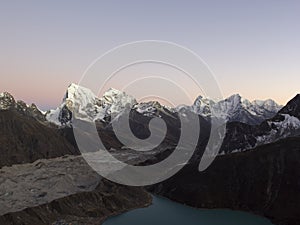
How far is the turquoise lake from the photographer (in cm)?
11525

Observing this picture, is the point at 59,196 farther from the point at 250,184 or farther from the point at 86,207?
the point at 250,184

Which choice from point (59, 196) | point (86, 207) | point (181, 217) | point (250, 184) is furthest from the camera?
point (250, 184)

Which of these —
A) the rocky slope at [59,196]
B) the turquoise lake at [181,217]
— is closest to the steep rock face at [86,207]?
the rocky slope at [59,196]

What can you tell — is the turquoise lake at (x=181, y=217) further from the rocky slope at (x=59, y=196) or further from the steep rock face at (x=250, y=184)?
the rocky slope at (x=59, y=196)

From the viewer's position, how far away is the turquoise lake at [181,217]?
115 metres

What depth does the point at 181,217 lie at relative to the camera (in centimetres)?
12219

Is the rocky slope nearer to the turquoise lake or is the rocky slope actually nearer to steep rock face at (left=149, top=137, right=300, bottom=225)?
the turquoise lake

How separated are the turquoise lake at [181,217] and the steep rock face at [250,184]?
5177 mm

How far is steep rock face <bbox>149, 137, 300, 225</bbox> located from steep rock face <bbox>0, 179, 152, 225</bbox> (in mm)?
17021

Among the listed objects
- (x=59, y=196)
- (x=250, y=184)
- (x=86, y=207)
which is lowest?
(x=86, y=207)

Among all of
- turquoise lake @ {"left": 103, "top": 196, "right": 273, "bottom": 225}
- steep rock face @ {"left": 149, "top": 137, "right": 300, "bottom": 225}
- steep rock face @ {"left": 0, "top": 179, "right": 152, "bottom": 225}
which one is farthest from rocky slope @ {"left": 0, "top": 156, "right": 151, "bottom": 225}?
steep rock face @ {"left": 149, "top": 137, "right": 300, "bottom": 225}

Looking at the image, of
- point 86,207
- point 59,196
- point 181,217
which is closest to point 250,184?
point 181,217

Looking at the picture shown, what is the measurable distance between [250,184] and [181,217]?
3434cm

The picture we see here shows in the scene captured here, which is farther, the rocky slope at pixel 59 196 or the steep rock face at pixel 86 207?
the rocky slope at pixel 59 196
